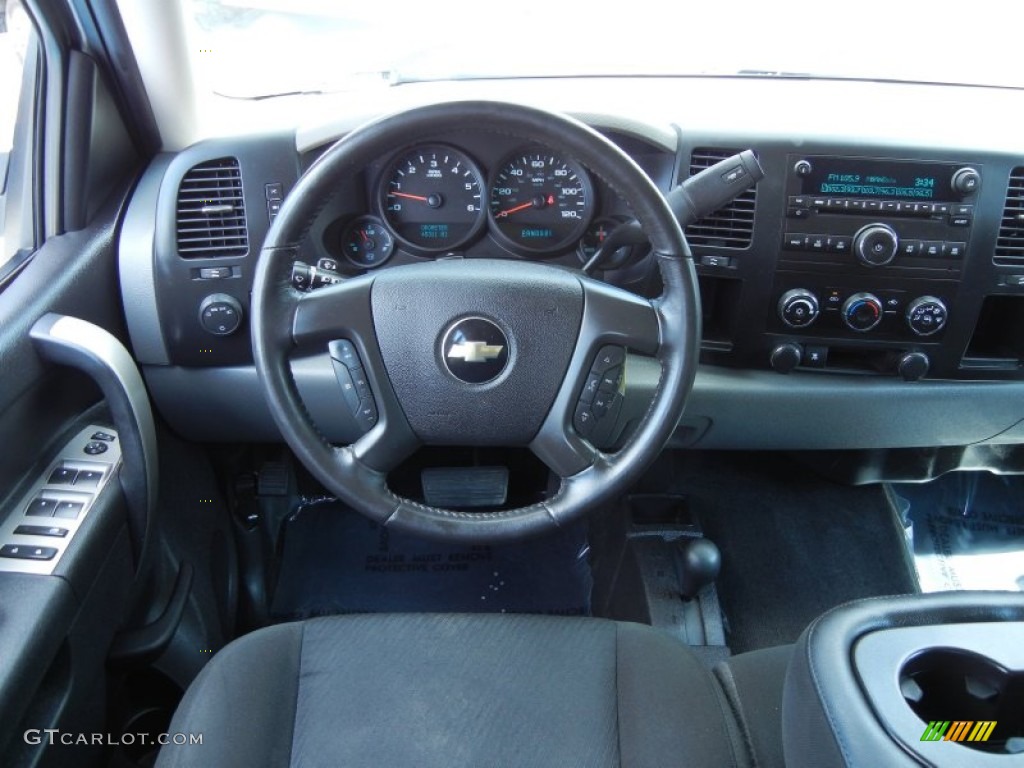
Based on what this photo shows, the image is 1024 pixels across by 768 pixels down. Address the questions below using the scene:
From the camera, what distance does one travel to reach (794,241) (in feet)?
5.67

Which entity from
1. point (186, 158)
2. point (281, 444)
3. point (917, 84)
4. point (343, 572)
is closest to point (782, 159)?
point (917, 84)

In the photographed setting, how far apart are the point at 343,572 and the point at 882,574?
1394 millimetres

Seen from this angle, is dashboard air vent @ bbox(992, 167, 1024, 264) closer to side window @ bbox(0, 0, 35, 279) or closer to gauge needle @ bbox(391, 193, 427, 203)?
gauge needle @ bbox(391, 193, 427, 203)

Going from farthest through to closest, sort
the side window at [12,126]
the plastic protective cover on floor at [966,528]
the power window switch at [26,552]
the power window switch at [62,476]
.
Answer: the plastic protective cover on floor at [966,528], the side window at [12,126], the power window switch at [62,476], the power window switch at [26,552]

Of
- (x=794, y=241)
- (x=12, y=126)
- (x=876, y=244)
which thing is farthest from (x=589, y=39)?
(x=12, y=126)

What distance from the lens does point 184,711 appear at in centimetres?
122

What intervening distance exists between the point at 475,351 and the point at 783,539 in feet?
4.38

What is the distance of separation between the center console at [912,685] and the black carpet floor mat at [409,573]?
1274mm

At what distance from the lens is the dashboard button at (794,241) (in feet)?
5.66

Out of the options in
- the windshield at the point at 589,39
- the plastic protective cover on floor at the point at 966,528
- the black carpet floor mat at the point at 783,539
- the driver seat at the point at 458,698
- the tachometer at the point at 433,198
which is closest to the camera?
the driver seat at the point at 458,698

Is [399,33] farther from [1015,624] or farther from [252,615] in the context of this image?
[1015,624]

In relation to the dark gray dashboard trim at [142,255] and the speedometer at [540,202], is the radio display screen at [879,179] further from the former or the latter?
the dark gray dashboard trim at [142,255]

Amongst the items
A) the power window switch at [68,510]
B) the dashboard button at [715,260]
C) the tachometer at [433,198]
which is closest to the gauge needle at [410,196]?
the tachometer at [433,198]

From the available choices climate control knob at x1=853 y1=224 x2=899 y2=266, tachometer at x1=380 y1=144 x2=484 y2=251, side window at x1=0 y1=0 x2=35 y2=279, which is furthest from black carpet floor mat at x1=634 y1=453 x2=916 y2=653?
side window at x1=0 y1=0 x2=35 y2=279
